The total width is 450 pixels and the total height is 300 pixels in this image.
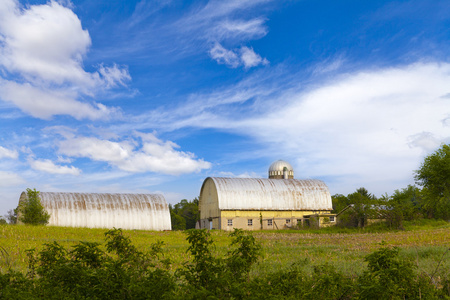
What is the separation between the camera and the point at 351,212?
5103cm

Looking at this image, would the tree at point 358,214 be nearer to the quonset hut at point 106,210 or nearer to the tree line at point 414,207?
the tree line at point 414,207

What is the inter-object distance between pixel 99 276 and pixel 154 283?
1.04 m

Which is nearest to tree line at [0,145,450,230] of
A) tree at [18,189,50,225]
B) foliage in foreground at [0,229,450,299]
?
tree at [18,189,50,225]

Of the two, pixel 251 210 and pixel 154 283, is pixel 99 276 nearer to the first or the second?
pixel 154 283

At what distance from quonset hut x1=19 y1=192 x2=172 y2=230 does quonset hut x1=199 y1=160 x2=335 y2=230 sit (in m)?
7.01

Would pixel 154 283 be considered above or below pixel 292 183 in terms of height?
below

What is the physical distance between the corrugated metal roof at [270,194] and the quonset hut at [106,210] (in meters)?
8.14

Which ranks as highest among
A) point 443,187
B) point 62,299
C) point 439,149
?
point 439,149

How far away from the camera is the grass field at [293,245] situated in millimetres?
14977

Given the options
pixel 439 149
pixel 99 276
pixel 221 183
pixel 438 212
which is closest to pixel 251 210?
pixel 221 183

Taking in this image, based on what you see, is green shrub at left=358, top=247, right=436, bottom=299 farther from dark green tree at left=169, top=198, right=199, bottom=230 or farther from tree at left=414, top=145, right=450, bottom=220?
dark green tree at left=169, top=198, right=199, bottom=230

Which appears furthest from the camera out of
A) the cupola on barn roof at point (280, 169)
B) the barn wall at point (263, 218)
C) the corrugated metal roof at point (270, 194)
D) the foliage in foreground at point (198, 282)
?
the cupola on barn roof at point (280, 169)

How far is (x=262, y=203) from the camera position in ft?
180

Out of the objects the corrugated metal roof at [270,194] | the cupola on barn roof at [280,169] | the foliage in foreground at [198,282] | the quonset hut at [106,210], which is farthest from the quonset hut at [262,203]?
the foliage in foreground at [198,282]
